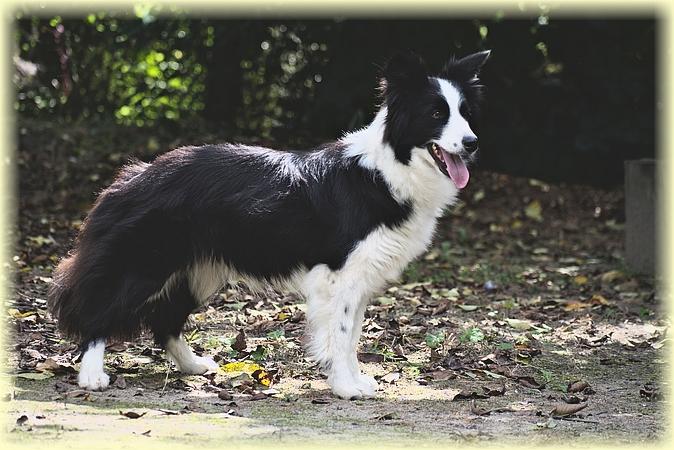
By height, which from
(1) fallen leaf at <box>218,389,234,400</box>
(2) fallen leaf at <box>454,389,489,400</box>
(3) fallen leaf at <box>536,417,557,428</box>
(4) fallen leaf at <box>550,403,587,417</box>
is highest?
(4) fallen leaf at <box>550,403,587,417</box>

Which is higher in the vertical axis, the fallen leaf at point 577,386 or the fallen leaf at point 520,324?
the fallen leaf at point 520,324

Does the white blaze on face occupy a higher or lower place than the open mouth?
higher

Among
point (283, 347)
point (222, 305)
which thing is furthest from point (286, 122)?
point (283, 347)

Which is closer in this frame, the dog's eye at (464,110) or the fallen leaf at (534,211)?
the dog's eye at (464,110)

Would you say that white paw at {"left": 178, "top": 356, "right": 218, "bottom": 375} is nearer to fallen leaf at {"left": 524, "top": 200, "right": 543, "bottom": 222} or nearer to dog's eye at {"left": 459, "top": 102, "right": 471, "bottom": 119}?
dog's eye at {"left": 459, "top": 102, "right": 471, "bottom": 119}

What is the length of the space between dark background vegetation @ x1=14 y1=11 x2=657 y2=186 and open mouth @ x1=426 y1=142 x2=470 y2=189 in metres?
5.85

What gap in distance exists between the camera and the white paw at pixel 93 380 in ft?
17.6

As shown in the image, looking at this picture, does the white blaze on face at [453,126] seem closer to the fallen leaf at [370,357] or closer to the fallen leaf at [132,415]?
the fallen leaf at [370,357]

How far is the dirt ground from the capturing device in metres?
4.75

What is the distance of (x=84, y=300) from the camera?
222 inches

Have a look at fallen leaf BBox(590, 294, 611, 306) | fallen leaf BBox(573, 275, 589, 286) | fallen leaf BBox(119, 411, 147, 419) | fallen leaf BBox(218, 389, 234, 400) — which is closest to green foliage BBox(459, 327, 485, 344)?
fallen leaf BBox(590, 294, 611, 306)

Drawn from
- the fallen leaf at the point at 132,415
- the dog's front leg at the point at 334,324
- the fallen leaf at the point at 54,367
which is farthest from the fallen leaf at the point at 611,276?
the fallen leaf at the point at 132,415

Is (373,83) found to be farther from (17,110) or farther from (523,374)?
(523,374)

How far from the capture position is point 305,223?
5.64 metres
